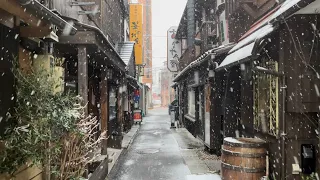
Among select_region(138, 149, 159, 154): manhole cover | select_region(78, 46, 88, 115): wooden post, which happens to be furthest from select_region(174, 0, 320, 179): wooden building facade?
select_region(138, 149, 159, 154): manhole cover

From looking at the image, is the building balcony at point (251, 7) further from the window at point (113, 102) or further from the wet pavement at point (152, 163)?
the window at point (113, 102)

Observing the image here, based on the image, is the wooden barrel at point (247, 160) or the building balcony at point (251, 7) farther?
the building balcony at point (251, 7)

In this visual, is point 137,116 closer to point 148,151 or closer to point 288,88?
point 148,151

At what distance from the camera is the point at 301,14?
6301 millimetres

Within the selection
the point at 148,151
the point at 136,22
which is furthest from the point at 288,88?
the point at 136,22

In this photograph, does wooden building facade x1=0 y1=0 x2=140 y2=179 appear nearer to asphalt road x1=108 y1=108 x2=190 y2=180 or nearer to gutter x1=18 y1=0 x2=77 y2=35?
gutter x1=18 y1=0 x2=77 y2=35

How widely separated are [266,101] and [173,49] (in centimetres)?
2194

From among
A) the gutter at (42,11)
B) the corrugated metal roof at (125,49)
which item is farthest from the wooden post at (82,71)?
the corrugated metal roof at (125,49)

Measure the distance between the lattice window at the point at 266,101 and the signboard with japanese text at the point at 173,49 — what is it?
21.1 meters

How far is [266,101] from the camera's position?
7.74 m

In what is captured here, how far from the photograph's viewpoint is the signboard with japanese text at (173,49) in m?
29.3

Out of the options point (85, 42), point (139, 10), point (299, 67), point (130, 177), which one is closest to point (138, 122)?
point (139, 10)

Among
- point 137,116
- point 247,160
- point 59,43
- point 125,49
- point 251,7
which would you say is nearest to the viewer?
point 247,160

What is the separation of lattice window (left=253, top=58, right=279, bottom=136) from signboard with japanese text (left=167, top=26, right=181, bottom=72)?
2107 centimetres
